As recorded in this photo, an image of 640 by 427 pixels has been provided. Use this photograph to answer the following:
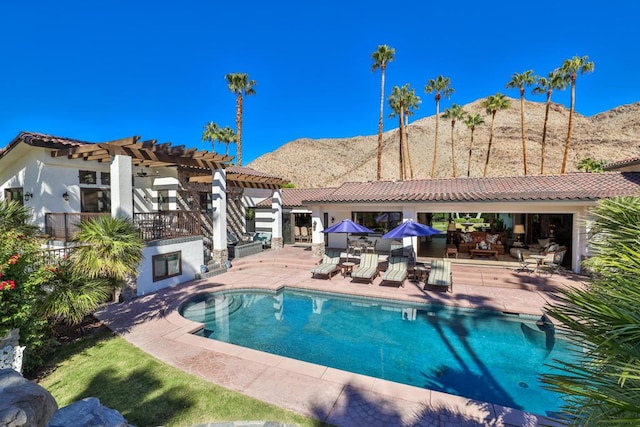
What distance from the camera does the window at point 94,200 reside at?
14.9 meters

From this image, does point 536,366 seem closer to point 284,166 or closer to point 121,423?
point 121,423

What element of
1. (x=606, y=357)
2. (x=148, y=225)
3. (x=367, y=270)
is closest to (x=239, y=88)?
(x=148, y=225)

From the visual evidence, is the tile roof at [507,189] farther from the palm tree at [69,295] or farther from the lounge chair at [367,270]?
the palm tree at [69,295]

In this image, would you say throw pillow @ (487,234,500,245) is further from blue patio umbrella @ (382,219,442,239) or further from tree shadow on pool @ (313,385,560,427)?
tree shadow on pool @ (313,385,560,427)

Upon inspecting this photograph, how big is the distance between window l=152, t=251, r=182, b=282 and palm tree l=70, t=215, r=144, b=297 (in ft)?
11.9

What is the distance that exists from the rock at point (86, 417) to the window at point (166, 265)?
355 inches

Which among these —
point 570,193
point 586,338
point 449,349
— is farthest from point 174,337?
point 570,193

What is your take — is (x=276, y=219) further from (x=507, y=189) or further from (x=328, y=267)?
(x=507, y=189)

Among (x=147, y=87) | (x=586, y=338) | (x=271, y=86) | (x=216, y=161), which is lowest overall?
(x=586, y=338)

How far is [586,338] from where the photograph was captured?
7.38 feet

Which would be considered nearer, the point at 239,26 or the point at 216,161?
the point at 216,161

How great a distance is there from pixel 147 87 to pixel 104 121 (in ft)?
20.0

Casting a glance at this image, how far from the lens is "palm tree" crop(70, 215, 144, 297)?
7875 mm

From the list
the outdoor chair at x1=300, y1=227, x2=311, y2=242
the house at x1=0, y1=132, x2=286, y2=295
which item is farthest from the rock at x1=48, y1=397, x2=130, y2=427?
the outdoor chair at x1=300, y1=227, x2=311, y2=242
